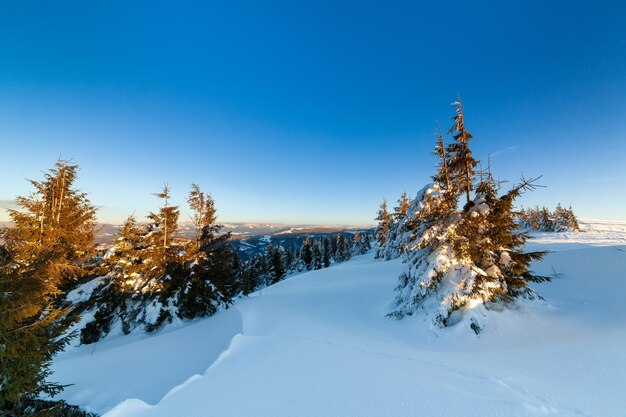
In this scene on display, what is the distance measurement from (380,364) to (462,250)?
542 cm

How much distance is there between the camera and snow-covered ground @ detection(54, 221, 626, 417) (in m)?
4.20

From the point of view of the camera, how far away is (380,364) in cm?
579

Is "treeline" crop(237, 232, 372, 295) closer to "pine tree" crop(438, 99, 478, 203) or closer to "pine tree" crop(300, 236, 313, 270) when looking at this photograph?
"pine tree" crop(300, 236, 313, 270)

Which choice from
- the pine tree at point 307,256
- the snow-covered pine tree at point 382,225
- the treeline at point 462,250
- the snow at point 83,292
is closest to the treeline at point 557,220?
the snow-covered pine tree at point 382,225

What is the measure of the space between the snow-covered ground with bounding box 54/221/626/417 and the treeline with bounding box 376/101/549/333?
0.66 m

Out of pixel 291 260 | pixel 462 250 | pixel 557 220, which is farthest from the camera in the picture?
pixel 291 260

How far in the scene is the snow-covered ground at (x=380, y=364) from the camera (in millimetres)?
4203

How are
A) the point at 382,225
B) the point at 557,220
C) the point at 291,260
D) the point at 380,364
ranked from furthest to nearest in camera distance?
the point at 291,260 → the point at 557,220 → the point at 382,225 → the point at 380,364

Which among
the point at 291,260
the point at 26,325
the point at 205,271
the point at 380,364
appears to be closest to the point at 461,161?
the point at 380,364

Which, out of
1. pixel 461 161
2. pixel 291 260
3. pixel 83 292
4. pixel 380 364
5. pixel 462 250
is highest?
Result: pixel 461 161

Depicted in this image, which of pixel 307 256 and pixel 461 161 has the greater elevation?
pixel 461 161

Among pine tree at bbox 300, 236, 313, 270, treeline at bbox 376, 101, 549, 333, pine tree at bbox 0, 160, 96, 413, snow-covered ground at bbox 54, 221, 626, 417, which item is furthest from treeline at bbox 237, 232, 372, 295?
treeline at bbox 376, 101, 549, 333

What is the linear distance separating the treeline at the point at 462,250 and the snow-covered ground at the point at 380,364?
66 cm

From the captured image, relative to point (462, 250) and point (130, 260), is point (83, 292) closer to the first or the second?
point (130, 260)
